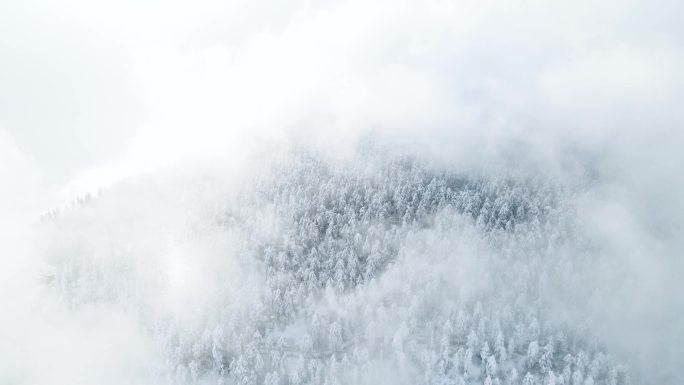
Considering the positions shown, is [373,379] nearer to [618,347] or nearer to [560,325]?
[560,325]

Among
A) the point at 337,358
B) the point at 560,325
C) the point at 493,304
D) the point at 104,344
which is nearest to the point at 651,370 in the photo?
the point at 560,325

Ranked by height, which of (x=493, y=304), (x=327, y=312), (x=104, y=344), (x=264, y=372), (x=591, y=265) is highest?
(x=591, y=265)

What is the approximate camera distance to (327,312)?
178875 mm

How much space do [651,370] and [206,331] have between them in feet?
445

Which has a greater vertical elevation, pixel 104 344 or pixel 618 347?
pixel 618 347

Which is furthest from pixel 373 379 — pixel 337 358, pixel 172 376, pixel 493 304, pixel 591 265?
pixel 591 265

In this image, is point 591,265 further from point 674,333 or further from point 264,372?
point 264,372

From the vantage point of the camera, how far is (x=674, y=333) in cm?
18112

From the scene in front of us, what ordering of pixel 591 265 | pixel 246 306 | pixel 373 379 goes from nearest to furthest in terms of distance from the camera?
pixel 373 379, pixel 246 306, pixel 591 265

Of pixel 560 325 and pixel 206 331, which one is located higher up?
pixel 560 325

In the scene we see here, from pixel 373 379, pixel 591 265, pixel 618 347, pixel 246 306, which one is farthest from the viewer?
pixel 591 265

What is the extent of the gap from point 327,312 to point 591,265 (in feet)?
313

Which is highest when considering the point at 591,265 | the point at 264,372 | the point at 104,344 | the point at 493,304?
the point at 591,265

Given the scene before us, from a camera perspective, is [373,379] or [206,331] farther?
[206,331]
